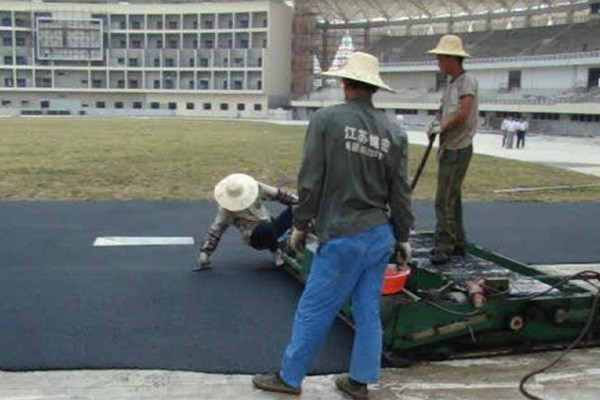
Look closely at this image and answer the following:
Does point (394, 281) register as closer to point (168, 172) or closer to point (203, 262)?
point (203, 262)

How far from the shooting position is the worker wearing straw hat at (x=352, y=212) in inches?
159

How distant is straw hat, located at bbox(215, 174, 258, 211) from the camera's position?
270 inches

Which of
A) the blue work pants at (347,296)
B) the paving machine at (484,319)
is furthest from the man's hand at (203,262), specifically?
the blue work pants at (347,296)

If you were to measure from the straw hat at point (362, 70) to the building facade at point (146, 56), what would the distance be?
87.8 metres

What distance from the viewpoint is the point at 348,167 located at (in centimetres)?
404

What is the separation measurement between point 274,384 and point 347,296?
2.31ft

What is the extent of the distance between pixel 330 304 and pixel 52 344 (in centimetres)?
215

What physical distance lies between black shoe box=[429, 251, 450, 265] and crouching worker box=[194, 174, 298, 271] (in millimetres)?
1412

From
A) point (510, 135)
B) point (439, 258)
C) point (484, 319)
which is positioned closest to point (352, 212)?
point (484, 319)

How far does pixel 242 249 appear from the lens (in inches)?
331

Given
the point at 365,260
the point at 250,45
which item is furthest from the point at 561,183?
the point at 250,45

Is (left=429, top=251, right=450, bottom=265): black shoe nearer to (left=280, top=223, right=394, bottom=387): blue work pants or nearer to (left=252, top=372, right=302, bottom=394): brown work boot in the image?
(left=280, top=223, right=394, bottom=387): blue work pants

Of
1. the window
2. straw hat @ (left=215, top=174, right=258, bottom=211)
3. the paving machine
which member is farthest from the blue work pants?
the window

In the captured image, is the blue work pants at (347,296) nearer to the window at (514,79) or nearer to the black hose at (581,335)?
the black hose at (581,335)
